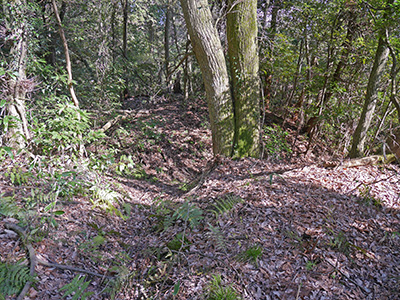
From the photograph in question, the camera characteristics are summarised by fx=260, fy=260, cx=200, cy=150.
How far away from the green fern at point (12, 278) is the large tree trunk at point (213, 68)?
13.3 feet

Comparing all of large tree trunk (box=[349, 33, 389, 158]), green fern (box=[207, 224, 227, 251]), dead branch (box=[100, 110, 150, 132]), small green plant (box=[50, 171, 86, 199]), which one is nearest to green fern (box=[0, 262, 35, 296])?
small green plant (box=[50, 171, 86, 199])

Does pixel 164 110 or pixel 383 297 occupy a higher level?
pixel 164 110

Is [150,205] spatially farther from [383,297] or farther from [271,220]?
[383,297]

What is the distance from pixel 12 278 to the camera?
2.11m

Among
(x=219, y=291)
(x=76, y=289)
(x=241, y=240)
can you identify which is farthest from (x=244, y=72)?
(x=76, y=289)

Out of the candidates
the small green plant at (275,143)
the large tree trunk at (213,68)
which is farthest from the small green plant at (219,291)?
the small green plant at (275,143)

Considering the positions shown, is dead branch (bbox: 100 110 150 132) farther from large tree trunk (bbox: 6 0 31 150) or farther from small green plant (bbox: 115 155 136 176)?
large tree trunk (bbox: 6 0 31 150)

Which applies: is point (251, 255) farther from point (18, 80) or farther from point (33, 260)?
point (18, 80)

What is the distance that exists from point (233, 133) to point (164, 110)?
427 centimetres

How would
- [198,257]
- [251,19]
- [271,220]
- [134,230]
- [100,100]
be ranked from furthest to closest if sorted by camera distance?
[100,100] < [251,19] < [134,230] < [271,220] < [198,257]

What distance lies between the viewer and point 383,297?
2490 mm

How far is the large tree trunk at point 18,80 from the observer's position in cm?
422

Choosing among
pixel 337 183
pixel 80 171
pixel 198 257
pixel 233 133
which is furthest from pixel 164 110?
pixel 198 257

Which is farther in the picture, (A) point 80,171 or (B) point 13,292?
(A) point 80,171
